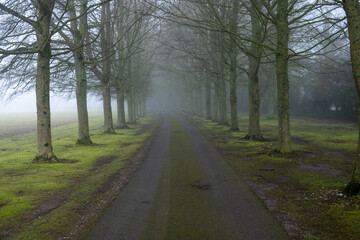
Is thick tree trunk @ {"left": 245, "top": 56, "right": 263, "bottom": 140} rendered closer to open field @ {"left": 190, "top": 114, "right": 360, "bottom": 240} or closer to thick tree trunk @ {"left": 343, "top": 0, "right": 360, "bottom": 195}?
open field @ {"left": 190, "top": 114, "right": 360, "bottom": 240}

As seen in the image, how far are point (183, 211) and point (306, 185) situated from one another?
13.1 feet

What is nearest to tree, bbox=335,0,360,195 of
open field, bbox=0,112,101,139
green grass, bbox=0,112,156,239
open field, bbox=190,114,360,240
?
open field, bbox=190,114,360,240

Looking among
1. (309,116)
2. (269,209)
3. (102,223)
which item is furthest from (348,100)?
(102,223)

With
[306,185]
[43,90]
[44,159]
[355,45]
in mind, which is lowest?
[306,185]

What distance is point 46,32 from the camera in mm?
12188

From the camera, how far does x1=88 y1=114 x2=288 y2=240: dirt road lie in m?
5.21

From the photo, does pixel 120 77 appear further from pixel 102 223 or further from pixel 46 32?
pixel 102 223

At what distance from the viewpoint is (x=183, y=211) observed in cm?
627

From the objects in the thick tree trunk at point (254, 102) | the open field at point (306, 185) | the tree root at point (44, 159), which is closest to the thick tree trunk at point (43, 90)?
the tree root at point (44, 159)

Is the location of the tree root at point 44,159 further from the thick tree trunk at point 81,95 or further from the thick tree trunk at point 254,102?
the thick tree trunk at point 254,102

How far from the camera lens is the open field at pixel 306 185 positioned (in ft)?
18.0

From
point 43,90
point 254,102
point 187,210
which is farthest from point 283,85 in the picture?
point 43,90

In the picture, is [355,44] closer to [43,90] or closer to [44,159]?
[43,90]

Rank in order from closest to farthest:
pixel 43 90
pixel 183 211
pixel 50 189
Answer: pixel 183 211
pixel 50 189
pixel 43 90
